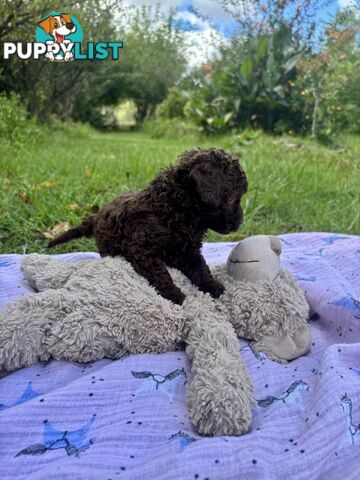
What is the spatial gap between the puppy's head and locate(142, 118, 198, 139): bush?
7971mm

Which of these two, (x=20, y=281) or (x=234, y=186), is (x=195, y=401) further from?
(x=20, y=281)

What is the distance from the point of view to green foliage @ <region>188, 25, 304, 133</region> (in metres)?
8.58

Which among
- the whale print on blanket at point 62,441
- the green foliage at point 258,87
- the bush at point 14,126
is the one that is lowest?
the whale print on blanket at point 62,441

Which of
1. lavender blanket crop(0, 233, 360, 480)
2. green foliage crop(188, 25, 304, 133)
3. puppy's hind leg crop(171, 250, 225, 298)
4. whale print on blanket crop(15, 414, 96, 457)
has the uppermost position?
green foliage crop(188, 25, 304, 133)

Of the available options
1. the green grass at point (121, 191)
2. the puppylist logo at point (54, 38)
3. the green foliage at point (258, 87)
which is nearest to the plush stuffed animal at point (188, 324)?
the green grass at point (121, 191)

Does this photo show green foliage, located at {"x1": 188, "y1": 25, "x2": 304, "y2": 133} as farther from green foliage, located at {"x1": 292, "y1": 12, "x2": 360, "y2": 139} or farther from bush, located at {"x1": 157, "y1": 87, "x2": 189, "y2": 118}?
bush, located at {"x1": 157, "y1": 87, "x2": 189, "y2": 118}

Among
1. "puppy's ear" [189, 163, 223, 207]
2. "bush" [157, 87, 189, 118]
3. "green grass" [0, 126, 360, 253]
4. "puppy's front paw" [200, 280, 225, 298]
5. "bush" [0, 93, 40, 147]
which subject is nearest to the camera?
"puppy's ear" [189, 163, 223, 207]

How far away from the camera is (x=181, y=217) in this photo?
1616 millimetres

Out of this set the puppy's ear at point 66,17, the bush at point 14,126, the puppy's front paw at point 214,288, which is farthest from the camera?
the bush at point 14,126

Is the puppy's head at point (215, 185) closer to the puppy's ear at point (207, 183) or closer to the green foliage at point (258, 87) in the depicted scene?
the puppy's ear at point (207, 183)

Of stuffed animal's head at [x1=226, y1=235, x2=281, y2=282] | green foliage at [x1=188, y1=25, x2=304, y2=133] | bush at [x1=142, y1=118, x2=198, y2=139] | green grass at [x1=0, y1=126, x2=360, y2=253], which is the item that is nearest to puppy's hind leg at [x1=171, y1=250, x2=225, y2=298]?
stuffed animal's head at [x1=226, y1=235, x2=281, y2=282]

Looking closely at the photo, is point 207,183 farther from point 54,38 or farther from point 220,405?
point 54,38

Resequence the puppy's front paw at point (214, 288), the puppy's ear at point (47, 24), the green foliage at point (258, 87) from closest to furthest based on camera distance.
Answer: the puppy's front paw at point (214, 288), the puppy's ear at point (47, 24), the green foliage at point (258, 87)

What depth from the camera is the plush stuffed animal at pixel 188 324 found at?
3.98ft
